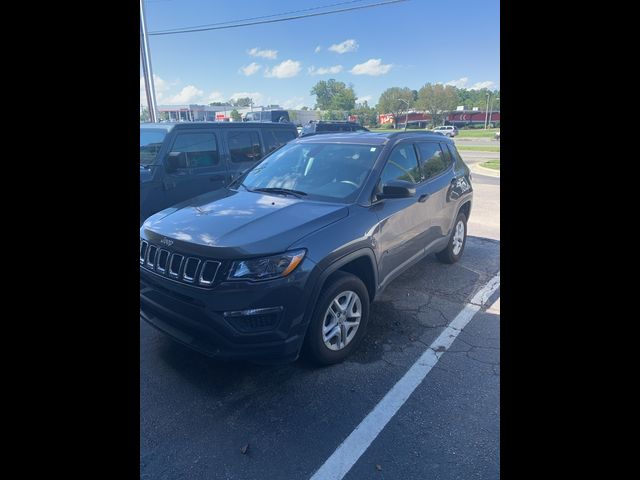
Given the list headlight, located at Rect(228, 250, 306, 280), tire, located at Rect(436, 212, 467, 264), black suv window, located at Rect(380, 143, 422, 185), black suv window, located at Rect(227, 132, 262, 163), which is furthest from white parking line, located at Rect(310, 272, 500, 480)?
black suv window, located at Rect(227, 132, 262, 163)

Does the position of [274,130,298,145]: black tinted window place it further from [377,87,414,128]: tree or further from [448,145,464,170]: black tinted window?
[377,87,414,128]: tree

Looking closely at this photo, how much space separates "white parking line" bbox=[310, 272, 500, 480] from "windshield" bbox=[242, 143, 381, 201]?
1.52 m

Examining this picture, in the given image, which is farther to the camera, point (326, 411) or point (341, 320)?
point (341, 320)

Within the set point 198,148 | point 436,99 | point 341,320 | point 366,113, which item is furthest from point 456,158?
point 366,113

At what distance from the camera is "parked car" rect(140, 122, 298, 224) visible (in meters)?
→ 6.09

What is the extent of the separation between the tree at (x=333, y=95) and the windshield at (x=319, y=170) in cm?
7900

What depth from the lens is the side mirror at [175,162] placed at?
6176mm

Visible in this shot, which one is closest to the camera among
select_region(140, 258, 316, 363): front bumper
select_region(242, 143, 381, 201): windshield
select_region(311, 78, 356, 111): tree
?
select_region(140, 258, 316, 363): front bumper

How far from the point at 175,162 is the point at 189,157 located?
254 mm

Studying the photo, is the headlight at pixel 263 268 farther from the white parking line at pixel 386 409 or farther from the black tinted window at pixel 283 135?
the black tinted window at pixel 283 135

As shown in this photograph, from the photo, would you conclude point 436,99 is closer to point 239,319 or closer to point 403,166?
point 403,166

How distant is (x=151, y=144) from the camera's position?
6.35 metres

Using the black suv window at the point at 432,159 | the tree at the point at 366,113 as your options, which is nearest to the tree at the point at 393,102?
the tree at the point at 366,113

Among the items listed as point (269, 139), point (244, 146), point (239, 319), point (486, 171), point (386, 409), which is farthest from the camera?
point (486, 171)
